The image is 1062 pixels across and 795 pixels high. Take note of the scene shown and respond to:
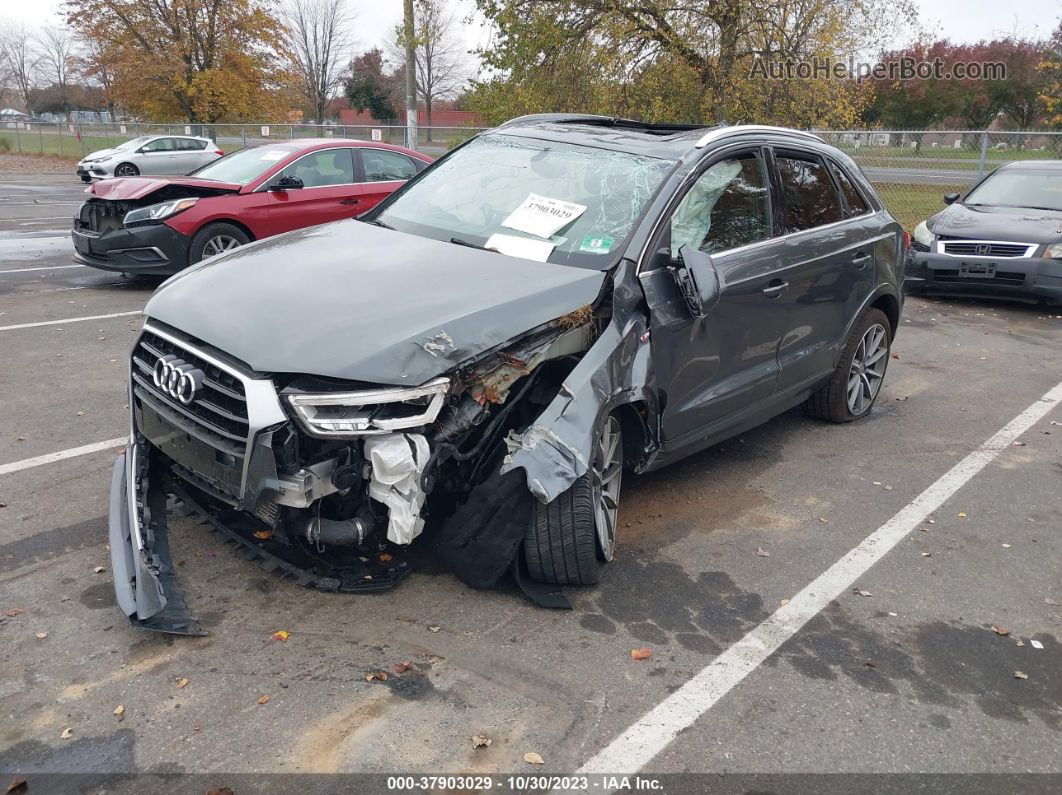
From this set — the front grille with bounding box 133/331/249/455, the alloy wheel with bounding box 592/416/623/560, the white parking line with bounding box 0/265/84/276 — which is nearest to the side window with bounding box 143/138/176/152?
the white parking line with bounding box 0/265/84/276

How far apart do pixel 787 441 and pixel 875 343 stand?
101 centimetres

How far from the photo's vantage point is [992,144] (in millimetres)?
16641

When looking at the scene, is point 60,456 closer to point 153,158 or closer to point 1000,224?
point 1000,224

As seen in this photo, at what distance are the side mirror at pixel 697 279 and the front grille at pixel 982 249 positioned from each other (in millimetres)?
7471

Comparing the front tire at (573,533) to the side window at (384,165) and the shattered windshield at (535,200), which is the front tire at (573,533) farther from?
the side window at (384,165)

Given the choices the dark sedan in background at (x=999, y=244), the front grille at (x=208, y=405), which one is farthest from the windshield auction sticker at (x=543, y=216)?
the dark sedan in background at (x=999, y=244)

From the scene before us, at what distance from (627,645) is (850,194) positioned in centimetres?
370

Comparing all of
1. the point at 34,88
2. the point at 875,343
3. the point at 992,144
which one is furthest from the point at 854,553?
the point at 34,88

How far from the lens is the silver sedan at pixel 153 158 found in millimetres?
25453

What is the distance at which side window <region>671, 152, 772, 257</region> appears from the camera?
4.46 m

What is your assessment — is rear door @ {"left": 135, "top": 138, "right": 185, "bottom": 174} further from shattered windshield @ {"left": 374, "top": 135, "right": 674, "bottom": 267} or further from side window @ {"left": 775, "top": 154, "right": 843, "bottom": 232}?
side window @ {"left": 775, "top": 154, "right": 843, "bottom": 232}

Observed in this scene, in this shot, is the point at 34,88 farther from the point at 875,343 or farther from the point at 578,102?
the point at 875,343

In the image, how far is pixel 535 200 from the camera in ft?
15.0

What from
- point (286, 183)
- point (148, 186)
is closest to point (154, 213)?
point (148, 186)
